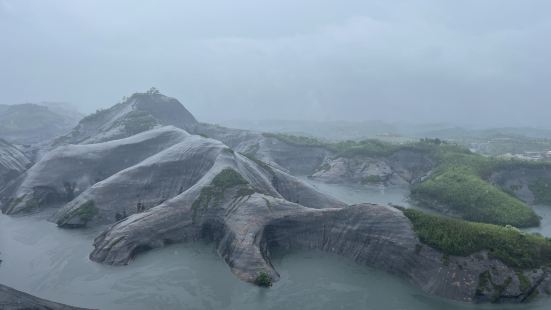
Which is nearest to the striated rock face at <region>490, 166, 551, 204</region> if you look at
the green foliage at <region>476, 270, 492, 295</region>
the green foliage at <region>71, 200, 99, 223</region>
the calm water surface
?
the green foliage at <region>476, 270, 492, 295</region>

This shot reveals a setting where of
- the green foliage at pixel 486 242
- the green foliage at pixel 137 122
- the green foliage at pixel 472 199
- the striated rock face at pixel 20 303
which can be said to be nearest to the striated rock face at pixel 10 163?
the green foliage at pixel 137 122

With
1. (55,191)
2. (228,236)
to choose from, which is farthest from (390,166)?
(55,191)

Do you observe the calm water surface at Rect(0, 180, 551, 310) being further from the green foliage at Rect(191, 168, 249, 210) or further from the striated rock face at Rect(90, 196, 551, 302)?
the green foliage at Rect(191, 168, 249, 210)

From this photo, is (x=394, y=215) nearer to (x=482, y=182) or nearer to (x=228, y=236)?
(x=228, y=236)

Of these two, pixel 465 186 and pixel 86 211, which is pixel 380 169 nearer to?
pixel 465 186

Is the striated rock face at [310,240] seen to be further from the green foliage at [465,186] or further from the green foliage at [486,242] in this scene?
the green foliage at [465,186]
